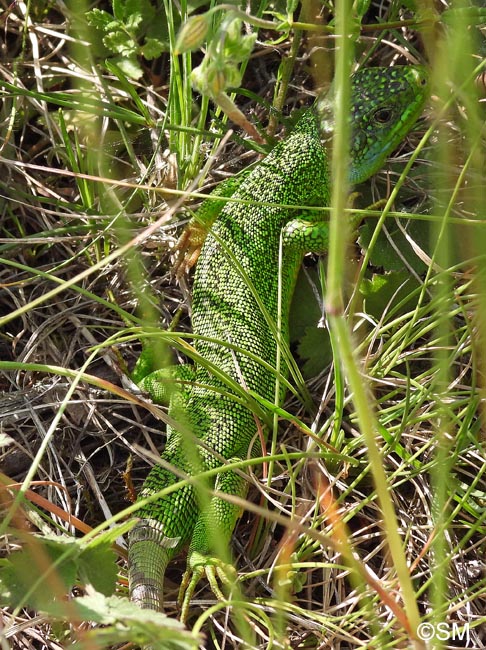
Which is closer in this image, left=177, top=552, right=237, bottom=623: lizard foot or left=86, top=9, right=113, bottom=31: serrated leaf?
left=177, top=552, right=237, bottom=623: lizard foot

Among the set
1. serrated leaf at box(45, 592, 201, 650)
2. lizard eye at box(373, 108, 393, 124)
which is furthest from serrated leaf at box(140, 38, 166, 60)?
serrated leaf at box(45, 592, 201, 650)

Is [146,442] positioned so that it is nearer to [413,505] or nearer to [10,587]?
[413,505]

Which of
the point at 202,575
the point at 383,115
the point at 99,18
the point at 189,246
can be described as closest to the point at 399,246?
the point at 383,115

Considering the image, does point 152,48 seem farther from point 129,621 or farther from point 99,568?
point 129,621

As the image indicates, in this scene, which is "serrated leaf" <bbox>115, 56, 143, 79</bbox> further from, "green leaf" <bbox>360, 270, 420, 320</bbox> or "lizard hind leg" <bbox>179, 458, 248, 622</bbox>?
"lizard hind leg" <bbox>179, 458, 248, 622</bbox>

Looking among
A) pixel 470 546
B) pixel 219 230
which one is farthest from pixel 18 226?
pixel 470 546

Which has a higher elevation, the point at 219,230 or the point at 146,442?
the point at 219,230

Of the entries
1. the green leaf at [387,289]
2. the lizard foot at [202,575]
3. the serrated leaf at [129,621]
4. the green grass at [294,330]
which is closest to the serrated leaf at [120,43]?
the green grass at [294,330]
